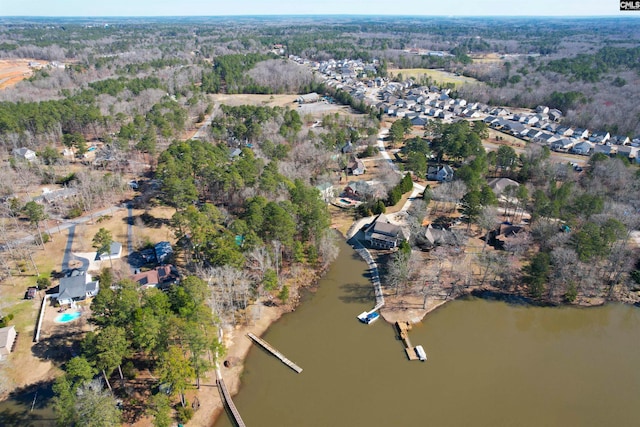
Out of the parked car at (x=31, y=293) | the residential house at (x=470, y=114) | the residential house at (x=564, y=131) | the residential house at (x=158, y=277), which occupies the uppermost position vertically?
the residential house at (x=470, y=114)

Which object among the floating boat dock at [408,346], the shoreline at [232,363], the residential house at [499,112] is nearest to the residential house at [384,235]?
the shoreline at [232,363]

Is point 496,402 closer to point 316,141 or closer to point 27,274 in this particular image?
point 27,274

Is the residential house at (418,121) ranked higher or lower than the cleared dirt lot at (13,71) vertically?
lower

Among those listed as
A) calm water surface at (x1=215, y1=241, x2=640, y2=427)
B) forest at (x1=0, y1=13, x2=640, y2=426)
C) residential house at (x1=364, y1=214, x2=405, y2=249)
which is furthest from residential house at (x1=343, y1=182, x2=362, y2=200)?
calm water surface at (x1=215, y1=241, x2=640, y2=427)

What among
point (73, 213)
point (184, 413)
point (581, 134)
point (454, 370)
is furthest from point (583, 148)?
point (73, 213)

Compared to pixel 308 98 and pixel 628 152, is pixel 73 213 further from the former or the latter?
pixel 628 152

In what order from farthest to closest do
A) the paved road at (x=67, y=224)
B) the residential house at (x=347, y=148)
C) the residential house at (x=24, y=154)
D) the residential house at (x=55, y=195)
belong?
the residential house at (x=347, y=148) < the residential house at (x=24, y=154) < the residential house at (x=55, y=195) < the paved road at (x=67, y=224)

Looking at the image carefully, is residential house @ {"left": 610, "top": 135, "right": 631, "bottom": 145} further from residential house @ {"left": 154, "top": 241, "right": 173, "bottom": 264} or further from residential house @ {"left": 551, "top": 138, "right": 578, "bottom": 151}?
residential house @ {"left": 154, "top": 241, "right": 173, "bottom": 264}

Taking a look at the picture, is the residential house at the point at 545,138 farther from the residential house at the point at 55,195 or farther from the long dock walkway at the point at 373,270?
the residential house at the point at 55,195

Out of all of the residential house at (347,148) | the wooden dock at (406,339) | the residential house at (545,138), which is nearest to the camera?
the wooden dock at (406,339)
